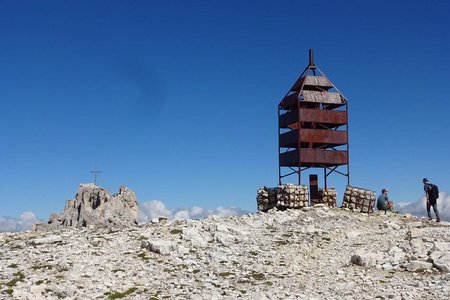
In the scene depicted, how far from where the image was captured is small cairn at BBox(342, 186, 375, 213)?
39281mm

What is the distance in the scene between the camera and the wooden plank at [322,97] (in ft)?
141

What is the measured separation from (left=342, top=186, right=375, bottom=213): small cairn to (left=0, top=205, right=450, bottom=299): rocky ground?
1118 centimetres

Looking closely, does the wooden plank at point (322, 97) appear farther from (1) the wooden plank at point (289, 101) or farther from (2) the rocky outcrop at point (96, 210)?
(2) the rocky outcrop at point (96, 210)

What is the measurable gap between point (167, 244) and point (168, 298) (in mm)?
5173

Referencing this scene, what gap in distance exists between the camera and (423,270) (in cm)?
1983

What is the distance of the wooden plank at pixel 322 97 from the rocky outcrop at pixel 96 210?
1810cm

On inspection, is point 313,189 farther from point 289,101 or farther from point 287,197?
point 289,101

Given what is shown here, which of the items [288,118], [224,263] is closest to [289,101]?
[288,118]

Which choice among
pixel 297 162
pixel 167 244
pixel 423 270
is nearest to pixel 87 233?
pixel 167 244

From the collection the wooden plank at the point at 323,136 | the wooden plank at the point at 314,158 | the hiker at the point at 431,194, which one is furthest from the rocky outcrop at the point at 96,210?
the hiker at the point at 431,194

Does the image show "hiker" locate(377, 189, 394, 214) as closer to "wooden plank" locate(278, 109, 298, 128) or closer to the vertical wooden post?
the vertical wooden post

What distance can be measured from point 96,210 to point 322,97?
2230 cm

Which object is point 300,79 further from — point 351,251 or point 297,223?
point 351,251

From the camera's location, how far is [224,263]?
20422 millimetres
